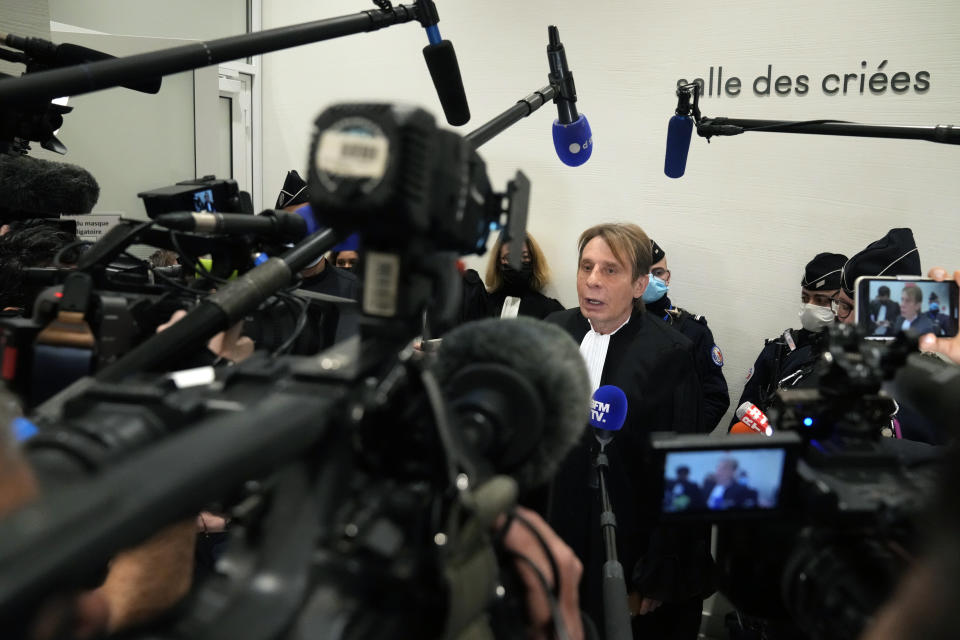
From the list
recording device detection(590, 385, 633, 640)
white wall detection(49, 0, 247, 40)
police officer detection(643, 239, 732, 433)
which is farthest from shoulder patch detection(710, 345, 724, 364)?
white wall detection(49, 0, 247, 40)

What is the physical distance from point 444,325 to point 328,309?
0.48 m

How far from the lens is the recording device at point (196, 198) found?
0.92 meters

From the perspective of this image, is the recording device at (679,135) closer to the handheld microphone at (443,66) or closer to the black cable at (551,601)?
the handheld microphone at (443,66)

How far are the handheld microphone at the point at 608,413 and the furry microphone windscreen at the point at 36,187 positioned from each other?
1.39 meters

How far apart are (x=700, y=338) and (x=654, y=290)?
0.29 metres

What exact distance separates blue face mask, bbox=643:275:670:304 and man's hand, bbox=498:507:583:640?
2491 millimetres

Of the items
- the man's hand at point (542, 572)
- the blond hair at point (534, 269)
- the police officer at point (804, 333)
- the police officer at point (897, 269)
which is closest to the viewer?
the man's hand at point (542, 572)

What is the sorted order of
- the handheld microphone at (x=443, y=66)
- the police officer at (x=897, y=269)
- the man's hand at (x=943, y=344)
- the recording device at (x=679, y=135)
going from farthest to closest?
the police officer at (x=897, y=269) → the recording device at (x=679, y=135) → the man's hand at (x=943, y=344) → the handheld microphone at (x=443, y=66)

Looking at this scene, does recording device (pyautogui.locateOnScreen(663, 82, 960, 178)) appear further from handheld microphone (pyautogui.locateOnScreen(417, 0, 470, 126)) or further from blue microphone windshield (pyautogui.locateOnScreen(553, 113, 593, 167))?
handheld microphone (pyautogui.locateOnScreen(417, 0, 470, 126))

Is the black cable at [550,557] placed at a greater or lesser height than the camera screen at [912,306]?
lesser

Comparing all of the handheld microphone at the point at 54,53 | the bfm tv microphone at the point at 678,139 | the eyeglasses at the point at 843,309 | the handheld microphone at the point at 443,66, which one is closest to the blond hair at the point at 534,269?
the eyeglasses at the point at 843,309

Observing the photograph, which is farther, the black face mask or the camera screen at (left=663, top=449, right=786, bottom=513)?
the black face mask

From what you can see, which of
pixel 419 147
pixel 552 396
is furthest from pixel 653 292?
pixel 419 147

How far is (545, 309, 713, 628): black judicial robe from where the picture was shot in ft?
6.61
